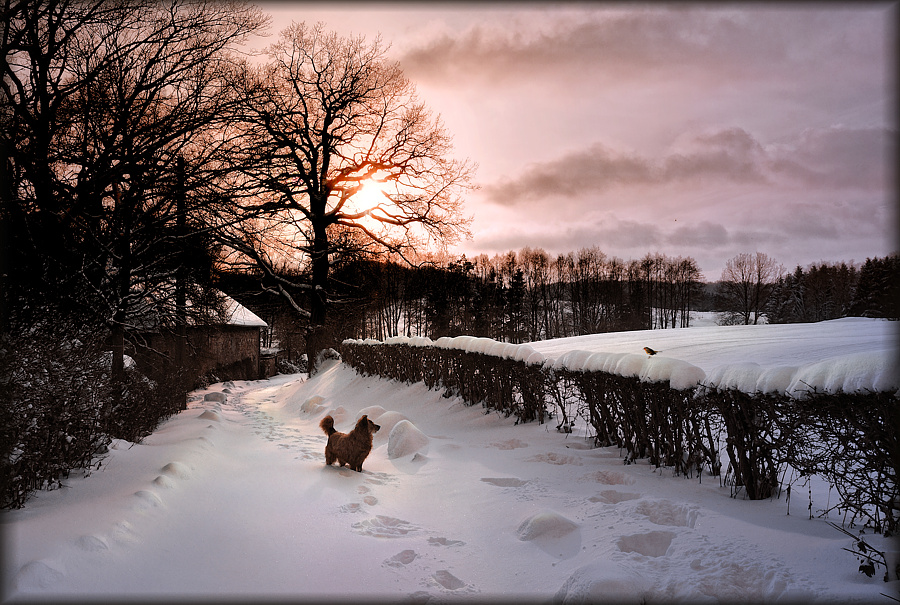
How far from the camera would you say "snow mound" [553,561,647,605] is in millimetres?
2553

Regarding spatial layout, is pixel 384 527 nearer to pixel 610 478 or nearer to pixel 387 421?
pixel 610 478

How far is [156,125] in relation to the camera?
5.41m

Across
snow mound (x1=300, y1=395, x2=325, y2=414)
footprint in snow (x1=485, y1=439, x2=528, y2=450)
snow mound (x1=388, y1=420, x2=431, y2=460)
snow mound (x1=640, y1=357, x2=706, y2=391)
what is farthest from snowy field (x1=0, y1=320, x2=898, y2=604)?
snow mound (x1=300, y1=395, x2=325, y2=414)

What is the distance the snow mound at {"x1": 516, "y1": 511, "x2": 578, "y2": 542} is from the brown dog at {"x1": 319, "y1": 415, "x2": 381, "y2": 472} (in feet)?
7.98

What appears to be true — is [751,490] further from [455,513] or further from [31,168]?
[31,168]

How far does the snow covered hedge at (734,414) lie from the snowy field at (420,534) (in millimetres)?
228

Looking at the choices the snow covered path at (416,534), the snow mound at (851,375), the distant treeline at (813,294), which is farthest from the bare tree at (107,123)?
the distant treeline at (813,294)

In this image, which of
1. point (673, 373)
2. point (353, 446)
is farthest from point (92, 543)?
point (673, 373)

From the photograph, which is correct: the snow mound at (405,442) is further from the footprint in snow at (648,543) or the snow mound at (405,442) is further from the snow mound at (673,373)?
the footprint in snow at (648,543)

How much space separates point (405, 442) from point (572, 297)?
6122 cm

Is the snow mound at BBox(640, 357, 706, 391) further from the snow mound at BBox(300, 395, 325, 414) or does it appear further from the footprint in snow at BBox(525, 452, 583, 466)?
the snow mound at BBox(300, 395, 325, 414)

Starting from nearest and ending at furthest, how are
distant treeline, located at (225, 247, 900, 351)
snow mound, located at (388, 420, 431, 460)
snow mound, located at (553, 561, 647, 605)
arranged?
1. snow mound, located at (553, 561, 647, 605)
2. snow mound, located at (388, 420, 431, 460)
3. distant treeline, located at (225, 247, 900, 351)

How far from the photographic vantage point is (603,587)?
2578mm

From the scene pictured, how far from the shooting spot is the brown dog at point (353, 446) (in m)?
5.50
